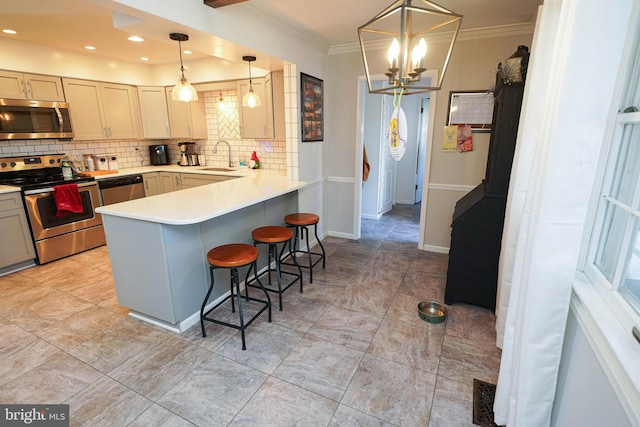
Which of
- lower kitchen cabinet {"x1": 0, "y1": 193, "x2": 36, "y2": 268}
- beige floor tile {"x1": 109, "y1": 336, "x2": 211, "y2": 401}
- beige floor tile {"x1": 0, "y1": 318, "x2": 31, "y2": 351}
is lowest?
beige floor tile {"x1": 109, "y1": 336, "x2": 211, "y2": 401}

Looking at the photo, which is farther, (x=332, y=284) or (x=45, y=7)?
(x=332, y=284)

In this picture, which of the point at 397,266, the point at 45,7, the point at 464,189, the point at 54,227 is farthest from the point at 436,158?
the point at 54,227

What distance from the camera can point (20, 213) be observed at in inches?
130

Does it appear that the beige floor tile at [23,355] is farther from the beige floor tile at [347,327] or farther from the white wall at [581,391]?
the white wall at [581,391]

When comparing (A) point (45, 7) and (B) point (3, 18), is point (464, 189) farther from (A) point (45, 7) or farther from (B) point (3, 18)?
(B) point (3, 18)

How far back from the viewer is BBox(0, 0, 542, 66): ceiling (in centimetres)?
239

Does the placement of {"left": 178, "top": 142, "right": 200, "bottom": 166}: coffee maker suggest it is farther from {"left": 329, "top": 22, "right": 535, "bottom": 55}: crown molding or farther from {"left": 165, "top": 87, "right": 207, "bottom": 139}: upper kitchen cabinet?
{"left": 329, "top": 22, "right": 535, "bottom": 55}: crown molding

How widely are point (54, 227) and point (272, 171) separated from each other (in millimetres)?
2642

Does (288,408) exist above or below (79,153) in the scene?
below

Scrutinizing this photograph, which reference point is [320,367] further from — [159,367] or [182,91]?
[182,91]

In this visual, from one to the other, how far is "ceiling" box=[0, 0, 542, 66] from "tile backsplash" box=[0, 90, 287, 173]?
1233mm

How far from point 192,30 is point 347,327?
8.16 feet

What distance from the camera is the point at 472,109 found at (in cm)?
349

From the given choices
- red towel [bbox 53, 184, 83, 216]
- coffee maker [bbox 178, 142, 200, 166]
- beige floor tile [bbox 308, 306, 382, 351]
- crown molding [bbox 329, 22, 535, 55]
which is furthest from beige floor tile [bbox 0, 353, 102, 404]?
crown molding [bbox 329, 22, 535, 55]
